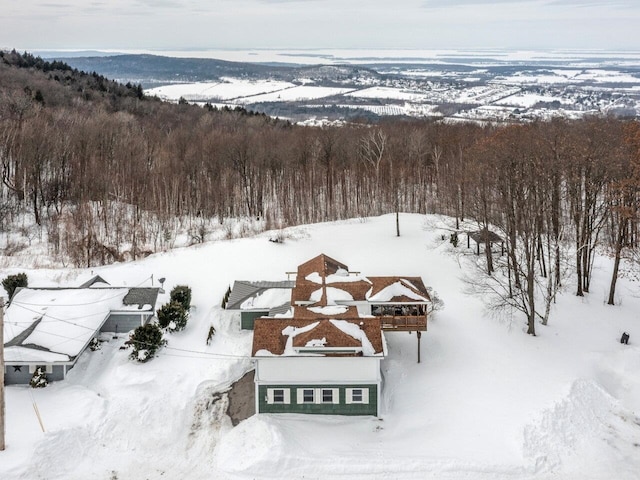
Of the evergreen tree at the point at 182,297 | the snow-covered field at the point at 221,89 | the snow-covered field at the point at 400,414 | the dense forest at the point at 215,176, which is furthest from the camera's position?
the snow-covered field at the point at 221,89

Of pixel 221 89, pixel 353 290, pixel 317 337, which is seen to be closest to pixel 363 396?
pixel 317 337

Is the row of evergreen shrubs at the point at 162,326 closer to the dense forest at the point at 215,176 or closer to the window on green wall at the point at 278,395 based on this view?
the window on green wall at the point at 278,395

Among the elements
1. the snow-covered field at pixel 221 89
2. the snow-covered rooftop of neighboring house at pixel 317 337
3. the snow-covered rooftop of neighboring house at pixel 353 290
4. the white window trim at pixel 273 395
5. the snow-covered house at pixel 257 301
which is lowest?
the white window trim at pixel 273 395

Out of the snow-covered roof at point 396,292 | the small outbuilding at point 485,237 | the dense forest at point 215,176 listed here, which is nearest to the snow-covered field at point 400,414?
the snow-covered roof at point 396,292

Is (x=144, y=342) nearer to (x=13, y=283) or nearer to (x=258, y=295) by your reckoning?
(x=258, y=295)

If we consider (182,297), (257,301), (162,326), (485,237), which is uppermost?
(485,237)

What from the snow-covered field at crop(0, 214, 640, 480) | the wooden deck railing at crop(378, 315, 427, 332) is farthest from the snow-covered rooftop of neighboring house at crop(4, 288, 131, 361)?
the wooden deck railing at crop(378, 315, 427, 332)
